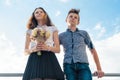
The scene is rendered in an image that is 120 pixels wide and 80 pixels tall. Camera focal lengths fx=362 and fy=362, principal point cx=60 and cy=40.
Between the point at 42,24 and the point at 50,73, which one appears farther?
the point at 42,24

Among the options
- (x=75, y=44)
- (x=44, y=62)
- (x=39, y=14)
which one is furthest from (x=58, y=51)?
(x=39, y=14)

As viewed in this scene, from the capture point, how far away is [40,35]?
471 cm

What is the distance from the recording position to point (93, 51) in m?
5.24

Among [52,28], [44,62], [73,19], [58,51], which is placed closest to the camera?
[44,62]

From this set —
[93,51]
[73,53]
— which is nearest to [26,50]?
[73,53]

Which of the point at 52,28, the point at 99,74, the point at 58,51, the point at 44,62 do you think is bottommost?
the point at 99,74

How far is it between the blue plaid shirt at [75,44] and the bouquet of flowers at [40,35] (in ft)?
1.35

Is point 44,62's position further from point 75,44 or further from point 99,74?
point 99,74

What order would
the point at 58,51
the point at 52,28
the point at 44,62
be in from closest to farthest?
the point at 44,62, the point at 58,51, the point at 52,28

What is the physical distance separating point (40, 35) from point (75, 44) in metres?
0.59

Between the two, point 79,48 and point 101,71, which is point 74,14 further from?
point 101,71

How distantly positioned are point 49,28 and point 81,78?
81cm

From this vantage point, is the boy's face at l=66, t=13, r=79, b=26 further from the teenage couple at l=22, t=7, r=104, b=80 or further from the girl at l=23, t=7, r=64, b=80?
the girl at l=23, t=7, r=64, b=80

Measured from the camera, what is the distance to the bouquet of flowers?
15.4ft
